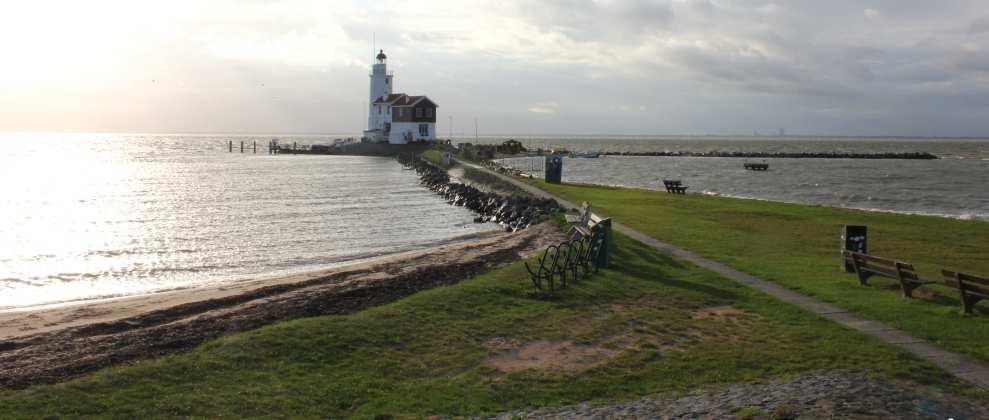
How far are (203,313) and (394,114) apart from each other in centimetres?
9269

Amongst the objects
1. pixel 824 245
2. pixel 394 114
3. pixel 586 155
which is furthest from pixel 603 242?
pixel 586 155

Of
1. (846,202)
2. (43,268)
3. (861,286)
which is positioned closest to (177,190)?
(43,268)

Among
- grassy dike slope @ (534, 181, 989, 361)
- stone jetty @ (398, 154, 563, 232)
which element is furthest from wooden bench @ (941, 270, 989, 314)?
stone jetty @ (398, 154, 563, 232)

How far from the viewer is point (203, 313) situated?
15219mm

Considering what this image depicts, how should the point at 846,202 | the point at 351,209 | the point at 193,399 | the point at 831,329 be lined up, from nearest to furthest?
the point at 193,399, the point at 831,329, the point at 351,209, the point at 846,202

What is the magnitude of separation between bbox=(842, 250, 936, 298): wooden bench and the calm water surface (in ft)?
51.3

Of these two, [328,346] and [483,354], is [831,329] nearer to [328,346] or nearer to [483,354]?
[483,354]

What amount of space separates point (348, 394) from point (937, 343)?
8.41 m

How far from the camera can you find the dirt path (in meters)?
11.2

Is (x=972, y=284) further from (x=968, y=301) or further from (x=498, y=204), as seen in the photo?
(x=498, y=204)

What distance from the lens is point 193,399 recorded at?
358 inches

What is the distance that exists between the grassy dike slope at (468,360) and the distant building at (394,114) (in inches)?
3627

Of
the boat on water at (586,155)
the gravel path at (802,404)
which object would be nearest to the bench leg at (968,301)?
the gravel path at (802,404)

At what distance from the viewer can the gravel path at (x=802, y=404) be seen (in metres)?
7.89
